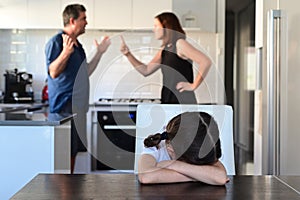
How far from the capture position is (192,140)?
152 cm

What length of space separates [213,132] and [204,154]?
146mm

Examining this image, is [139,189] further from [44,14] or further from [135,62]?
[44,14]

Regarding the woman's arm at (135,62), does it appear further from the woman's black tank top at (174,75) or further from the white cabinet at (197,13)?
the woman's black tank top at (174,75)

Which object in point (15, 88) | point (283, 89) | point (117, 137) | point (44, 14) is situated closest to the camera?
point (283, 89)

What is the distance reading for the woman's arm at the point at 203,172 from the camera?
142 centimetres

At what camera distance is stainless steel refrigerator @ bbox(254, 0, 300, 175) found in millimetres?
2381

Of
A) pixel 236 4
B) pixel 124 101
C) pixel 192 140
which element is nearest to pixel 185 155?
pixel 192 140

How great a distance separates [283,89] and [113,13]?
234 centimetres

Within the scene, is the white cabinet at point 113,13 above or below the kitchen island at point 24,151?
above

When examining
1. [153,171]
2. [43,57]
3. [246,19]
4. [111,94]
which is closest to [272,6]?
[153,171]

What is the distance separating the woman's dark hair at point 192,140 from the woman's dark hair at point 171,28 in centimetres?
170

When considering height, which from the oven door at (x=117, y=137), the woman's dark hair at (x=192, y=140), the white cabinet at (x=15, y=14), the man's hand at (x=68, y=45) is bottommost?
the oven door at (x=117, y=137)

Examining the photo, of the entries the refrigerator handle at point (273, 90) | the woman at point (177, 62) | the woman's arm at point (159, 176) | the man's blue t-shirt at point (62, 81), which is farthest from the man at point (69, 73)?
the woman's arm at point (159, 176)

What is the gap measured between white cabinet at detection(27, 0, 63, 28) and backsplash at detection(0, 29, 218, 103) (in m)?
0.27
